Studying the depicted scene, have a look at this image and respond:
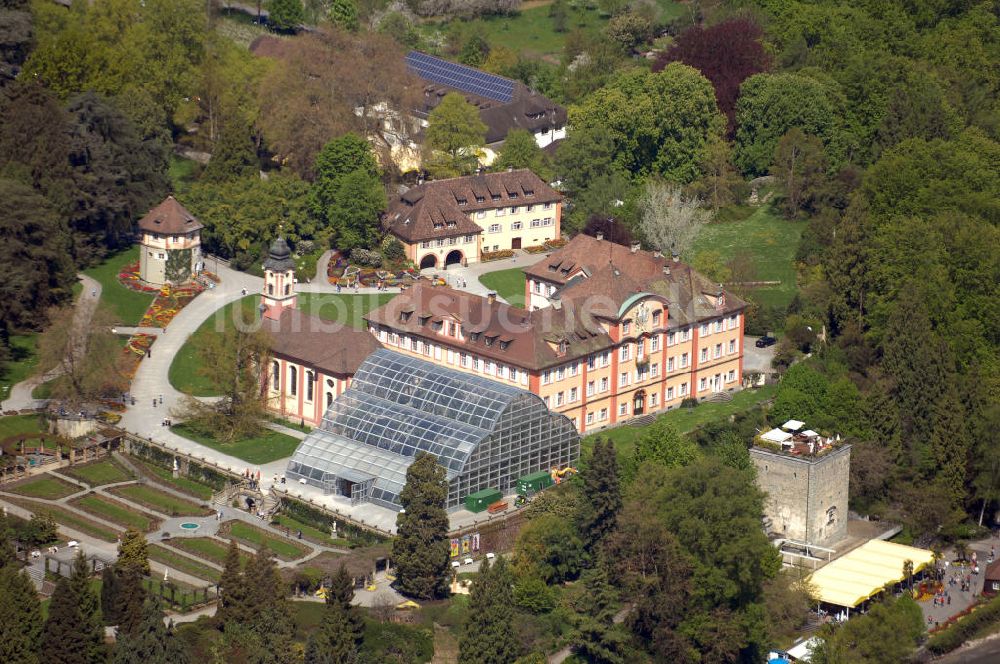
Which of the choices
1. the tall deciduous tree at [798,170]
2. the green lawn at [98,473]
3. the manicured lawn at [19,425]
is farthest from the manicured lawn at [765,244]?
the manicured lawn at [19,425]

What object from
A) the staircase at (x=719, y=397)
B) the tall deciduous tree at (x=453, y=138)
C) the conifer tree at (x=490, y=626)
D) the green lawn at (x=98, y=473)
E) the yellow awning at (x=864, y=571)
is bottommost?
the yellow awning at (x=864, y=571)

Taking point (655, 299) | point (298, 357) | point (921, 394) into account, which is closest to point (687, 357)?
point (655, 299)

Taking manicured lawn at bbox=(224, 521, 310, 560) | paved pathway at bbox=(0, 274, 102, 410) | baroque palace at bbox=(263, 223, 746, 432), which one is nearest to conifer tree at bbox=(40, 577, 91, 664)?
manicured lawn at bbox=(224, 521, 310, 560)

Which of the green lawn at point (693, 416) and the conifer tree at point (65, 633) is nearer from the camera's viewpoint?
the conifer tree at point (65, 633)

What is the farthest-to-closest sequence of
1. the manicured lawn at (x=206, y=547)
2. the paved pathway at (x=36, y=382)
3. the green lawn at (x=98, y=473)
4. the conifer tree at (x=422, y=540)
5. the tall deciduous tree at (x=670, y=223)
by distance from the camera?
the tall deciduous tree at (x=670, y=223)
the paved pathway at (x=36, y=382)
the green lawn at (x=98, y=473)
the manicured lawn at (x=206, y=547)
the conifer tree at (x=422, y=540)

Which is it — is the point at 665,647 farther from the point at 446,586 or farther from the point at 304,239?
the point at 304,239

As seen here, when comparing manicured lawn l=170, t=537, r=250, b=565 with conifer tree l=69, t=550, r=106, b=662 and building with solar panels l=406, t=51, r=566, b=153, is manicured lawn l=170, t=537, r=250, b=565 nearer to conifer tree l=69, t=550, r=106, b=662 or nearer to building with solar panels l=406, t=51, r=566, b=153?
conifer tree l=69, t=550, r=106, b=662

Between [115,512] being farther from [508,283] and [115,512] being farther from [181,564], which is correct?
[508,283]

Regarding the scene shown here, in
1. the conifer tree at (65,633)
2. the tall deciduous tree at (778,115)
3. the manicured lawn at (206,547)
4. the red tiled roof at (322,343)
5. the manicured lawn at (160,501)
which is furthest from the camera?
the tall deciduous tree at (778,115)

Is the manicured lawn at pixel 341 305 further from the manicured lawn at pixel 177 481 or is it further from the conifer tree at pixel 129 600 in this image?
the conifer tree at pixel 129 600
